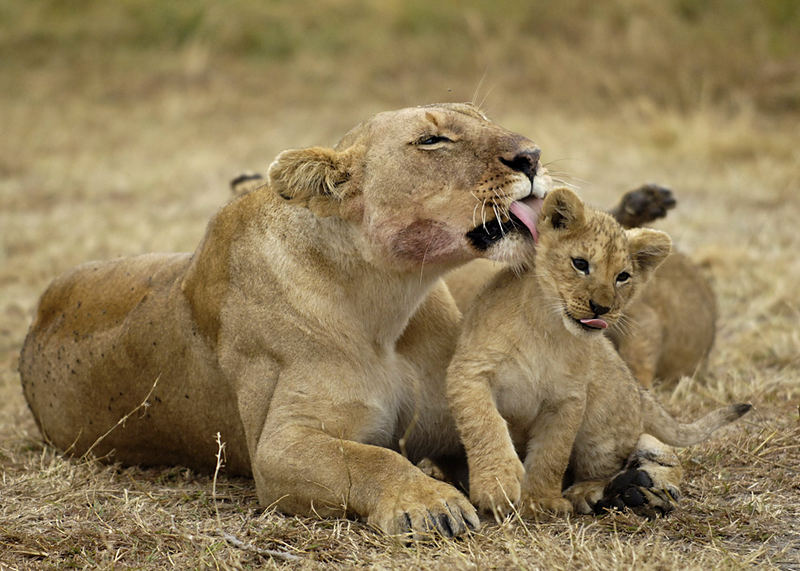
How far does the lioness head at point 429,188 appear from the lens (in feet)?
12.6

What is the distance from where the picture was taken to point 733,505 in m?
3.86

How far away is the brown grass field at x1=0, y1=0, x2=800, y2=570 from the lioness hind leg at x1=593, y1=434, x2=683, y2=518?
0.07 m

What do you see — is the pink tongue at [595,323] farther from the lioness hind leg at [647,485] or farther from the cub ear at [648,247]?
the lioness hind leg at [647,485]

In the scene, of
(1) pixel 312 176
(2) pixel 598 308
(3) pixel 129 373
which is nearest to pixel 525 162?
(2) pixel 598 308

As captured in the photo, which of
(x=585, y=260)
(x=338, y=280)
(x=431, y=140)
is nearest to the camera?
(x=585, y=260)

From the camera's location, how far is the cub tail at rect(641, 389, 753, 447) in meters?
4.28

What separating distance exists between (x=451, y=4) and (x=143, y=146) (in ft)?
18.1

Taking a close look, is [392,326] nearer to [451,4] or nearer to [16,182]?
[16,182]

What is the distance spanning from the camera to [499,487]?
141 inches

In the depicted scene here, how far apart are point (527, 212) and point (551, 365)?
51 cm

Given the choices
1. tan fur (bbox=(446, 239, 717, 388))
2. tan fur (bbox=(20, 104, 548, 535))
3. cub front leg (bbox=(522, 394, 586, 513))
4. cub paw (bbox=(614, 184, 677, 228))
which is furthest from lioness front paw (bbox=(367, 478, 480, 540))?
cub paw (bbox=(614, 184, 677, 228))

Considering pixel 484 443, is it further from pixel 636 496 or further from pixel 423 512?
pixel 636 496

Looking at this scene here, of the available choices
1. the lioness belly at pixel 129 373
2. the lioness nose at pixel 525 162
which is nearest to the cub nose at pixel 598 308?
the lioness nose at pixel 525 162

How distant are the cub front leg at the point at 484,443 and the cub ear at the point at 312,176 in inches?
28.8
